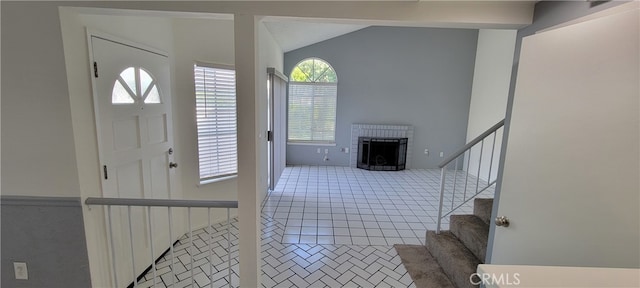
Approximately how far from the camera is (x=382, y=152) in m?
6.20

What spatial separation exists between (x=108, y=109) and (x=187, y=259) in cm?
150

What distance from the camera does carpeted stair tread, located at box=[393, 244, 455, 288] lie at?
232 cm

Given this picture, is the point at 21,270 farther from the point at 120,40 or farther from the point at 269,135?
the point at 269,135

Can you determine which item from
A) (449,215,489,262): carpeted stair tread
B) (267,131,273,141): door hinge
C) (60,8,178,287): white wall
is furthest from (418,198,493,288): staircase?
(267,131,273,141): door hinge

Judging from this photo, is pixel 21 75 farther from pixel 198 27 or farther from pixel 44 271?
pixel 198 27

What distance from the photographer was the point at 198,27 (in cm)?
285

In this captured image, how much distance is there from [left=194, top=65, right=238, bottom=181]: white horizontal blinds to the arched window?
Result: 3.03m

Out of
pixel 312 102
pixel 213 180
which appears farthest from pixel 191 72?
pixel 312 102

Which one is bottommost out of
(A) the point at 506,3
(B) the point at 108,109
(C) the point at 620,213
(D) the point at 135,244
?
(D) the point at 135,244

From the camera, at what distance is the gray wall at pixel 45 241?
1741 millimetres

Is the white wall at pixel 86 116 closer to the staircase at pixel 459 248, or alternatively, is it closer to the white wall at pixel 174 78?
the white wall at pixel 174 78

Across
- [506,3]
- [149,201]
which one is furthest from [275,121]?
[506,3]

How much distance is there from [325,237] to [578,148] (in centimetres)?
241

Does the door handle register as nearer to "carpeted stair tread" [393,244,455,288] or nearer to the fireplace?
"carpeted stair tread" [393,244,455,288]
